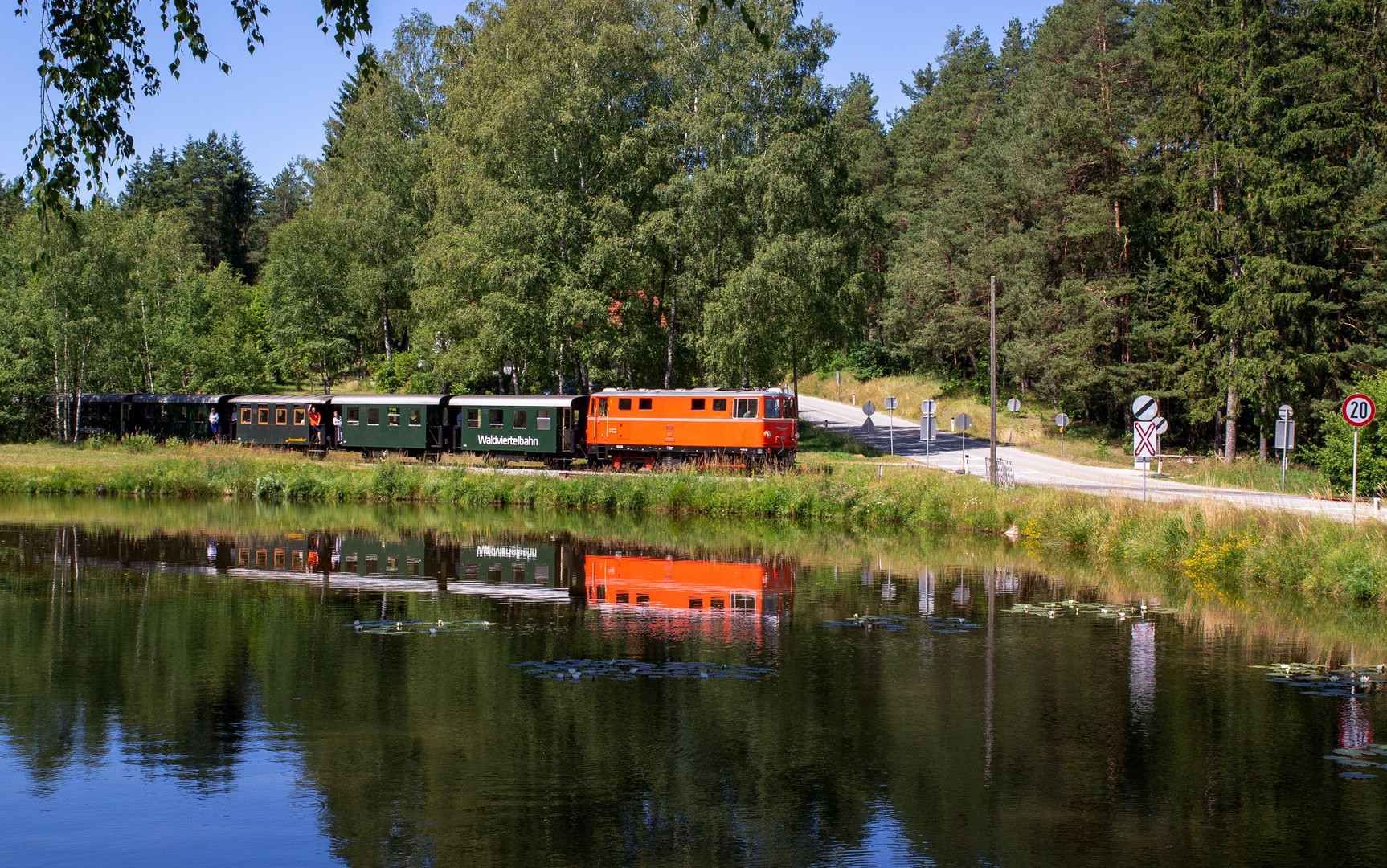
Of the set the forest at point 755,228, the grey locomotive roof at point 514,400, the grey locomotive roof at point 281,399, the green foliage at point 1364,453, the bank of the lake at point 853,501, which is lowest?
the bank of the lake at point 853,501

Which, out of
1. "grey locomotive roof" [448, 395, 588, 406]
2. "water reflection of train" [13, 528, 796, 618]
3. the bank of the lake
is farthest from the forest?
"water reflection of train" [13, 528, 796, 618]

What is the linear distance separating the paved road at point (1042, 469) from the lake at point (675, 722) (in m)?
10.3

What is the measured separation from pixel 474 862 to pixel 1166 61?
54.5m

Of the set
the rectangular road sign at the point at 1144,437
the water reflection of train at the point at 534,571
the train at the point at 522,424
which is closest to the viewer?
the water reflection of train at the point at 534,571

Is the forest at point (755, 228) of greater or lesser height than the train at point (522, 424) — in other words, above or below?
above

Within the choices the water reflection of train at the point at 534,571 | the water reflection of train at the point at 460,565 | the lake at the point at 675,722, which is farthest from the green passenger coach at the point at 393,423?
the lake at the point at 675,722

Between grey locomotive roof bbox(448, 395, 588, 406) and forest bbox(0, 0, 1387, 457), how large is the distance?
8.33 ft

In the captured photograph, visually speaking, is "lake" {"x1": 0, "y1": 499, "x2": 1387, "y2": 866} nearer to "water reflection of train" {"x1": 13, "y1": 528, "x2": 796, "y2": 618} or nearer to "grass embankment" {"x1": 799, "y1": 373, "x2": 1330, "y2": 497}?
"water reflection of train" {"x1": 13, "y1": 528, "x2": 796, "y2": 618}

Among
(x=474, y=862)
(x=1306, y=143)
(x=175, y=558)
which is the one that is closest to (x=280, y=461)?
(x=175, y=558)

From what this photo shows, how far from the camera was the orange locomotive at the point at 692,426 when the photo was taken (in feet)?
134

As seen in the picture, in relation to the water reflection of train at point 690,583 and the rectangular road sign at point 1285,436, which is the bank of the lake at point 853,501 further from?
the rectangular road sign at point 1285,436

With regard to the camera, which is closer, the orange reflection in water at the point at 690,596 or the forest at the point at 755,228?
the orange reflection in water at the point at 690,596

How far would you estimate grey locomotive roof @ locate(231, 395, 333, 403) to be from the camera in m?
50.0

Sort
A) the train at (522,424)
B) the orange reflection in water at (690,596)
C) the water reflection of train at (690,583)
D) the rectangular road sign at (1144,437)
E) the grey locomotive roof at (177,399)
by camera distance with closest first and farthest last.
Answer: the orange reflection in water at (690,596), the water reflection of train at (690,583), the rectangular road sign at (1144,437), the train at (522,424), the grey locomotive roof at (177,399)
